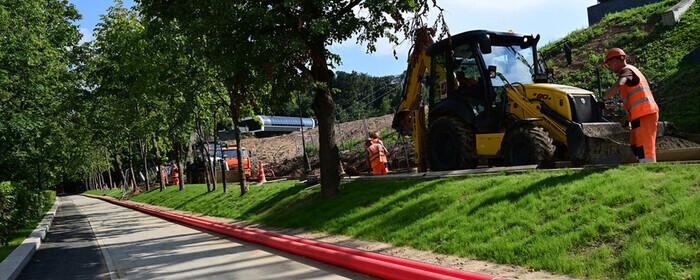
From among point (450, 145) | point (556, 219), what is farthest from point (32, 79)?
point (556, 219)

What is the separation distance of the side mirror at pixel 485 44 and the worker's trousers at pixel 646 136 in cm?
357

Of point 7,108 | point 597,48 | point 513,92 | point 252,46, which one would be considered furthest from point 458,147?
point 597,48

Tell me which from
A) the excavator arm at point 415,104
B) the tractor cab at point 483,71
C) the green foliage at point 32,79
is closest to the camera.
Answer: the tractor cab at point 483,71

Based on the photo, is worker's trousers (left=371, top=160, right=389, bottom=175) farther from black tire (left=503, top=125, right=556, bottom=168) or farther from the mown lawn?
black tire (left=503, top=125, right=556, bottom=168)

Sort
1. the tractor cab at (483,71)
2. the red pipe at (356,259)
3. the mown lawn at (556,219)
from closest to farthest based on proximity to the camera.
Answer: the mown lawn at (556,219) < the red pipe at (356,259) < the tractor cab at (483,71)

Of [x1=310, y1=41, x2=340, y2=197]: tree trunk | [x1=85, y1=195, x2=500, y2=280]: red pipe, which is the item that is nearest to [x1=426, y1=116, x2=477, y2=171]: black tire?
[x1=310, y1=41, x2=340, y2=197]: tree trunk

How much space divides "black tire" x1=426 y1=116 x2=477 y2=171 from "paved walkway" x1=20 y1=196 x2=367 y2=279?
14.4 feet

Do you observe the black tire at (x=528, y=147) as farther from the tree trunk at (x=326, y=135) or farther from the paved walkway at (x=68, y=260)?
the paved walkway at (x=68, y=260)

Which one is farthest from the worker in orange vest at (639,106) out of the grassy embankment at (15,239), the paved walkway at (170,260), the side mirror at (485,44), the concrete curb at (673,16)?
the concrete curb at (673,16)

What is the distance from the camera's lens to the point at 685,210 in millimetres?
5305

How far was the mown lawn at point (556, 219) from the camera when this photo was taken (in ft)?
16.5

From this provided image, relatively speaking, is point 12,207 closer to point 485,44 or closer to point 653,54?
point 485,44

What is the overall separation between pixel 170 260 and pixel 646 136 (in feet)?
26.3

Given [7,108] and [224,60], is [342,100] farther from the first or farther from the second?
[224,60]
